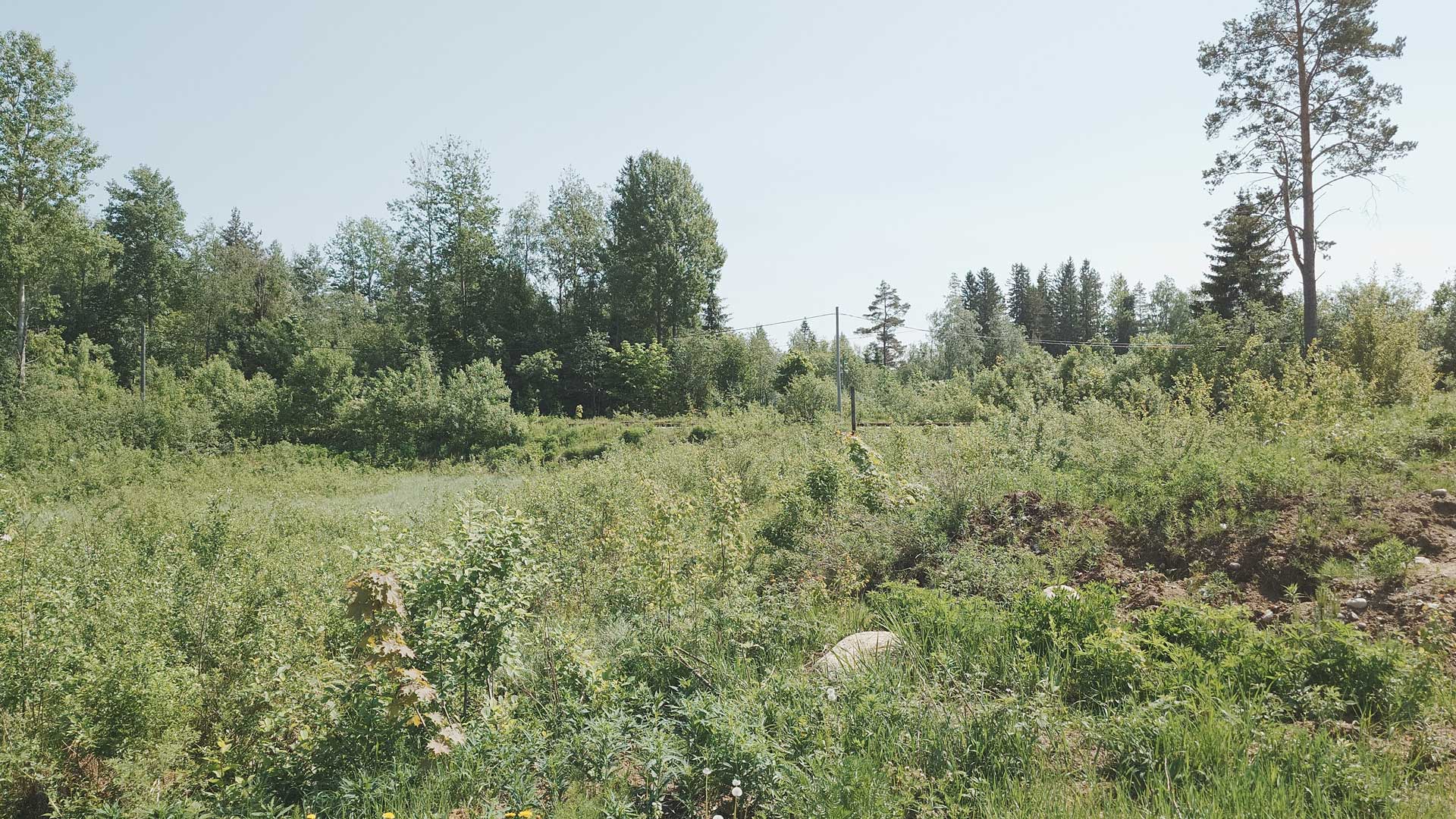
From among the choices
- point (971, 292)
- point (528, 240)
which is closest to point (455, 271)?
point (528, 240)

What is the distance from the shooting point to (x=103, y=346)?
1500 inches

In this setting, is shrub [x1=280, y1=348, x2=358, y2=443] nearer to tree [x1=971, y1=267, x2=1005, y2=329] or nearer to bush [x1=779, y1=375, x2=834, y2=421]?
bush [x1=779, y1=375, x2=834, y2=421]

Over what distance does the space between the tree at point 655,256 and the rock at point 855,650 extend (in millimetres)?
34499

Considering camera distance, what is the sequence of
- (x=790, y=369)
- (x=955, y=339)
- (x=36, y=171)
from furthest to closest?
(x=955, y=339), (x=790, y=369), (x=36, y=171)

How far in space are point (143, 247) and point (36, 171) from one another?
1697cm

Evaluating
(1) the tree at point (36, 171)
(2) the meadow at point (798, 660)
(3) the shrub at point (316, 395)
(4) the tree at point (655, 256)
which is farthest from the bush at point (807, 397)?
(1) the tree at point (36, 171)

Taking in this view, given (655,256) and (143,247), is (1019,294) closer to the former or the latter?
(655,256)

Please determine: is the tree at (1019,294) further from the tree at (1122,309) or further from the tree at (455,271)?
the tree at (455,271)

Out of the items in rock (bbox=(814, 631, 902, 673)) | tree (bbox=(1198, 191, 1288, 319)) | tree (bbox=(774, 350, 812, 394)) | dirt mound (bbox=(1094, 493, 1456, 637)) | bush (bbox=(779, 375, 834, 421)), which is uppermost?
tree (bbox=(1198, 191, 1288, 319))

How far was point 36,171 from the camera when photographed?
2678 cm

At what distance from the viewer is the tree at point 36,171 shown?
85.7 ft

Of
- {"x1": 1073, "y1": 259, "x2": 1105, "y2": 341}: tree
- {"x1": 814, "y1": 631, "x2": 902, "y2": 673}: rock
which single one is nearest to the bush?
{"x1": 814, "y1": 631, "x2": 902, "y2": 673}: rock

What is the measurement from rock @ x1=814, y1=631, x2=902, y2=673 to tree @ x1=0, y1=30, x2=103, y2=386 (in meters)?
34.6

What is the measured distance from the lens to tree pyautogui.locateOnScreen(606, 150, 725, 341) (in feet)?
128
